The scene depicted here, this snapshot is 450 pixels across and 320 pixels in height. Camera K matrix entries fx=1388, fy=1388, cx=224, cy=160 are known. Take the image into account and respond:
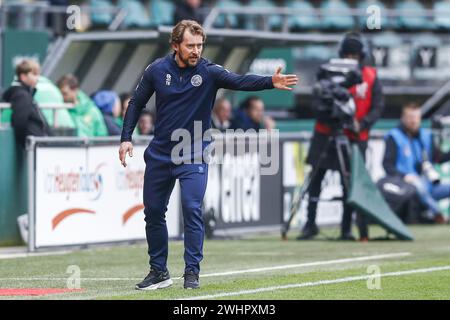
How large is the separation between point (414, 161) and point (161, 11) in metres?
9.63

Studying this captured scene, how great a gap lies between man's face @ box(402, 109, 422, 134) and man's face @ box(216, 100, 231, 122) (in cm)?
259

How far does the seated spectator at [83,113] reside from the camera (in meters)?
16.2

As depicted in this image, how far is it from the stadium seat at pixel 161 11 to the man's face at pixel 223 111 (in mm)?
8632

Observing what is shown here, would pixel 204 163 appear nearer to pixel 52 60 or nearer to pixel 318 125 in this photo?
pixel 318 125

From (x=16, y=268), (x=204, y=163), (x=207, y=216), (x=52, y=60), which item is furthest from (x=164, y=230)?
(x=52, y=60)

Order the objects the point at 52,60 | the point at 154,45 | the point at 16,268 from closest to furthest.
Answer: the point at 16,268 → the point at 52,60 → the point at 154,45

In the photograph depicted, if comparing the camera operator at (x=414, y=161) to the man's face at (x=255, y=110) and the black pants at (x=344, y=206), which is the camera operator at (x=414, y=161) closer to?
the man's face at (x=255, y=110)

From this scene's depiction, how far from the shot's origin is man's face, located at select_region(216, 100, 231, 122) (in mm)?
18750

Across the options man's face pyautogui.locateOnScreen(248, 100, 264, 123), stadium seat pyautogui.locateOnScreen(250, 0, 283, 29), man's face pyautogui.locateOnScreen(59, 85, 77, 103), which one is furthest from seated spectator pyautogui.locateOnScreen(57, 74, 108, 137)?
stadium seat pyautogui.locateOnScreen(250, 0, 283, 29)
